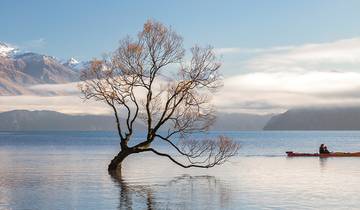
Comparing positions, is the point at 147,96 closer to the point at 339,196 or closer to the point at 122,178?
the point at 122,178

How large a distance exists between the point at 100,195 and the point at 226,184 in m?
12.6

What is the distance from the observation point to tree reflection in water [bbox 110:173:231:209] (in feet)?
119

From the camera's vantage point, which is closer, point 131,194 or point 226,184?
point 131,194

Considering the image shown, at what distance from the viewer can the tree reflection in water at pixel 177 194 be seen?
3622 cm

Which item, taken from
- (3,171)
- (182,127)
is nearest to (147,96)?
(182,127)

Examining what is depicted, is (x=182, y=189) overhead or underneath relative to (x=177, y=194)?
overhead

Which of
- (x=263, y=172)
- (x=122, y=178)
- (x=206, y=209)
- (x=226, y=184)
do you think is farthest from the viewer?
(x=263, y=172)

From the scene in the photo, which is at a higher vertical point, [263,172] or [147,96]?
[147,96]

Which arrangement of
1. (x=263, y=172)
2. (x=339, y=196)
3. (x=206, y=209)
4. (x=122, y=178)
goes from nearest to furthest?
(x=206, y=209) → (x=339, y=196) → (x=122, y=178) → (x=263, y=172)

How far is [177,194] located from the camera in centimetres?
4147

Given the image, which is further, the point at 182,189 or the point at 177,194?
the point at 182,189

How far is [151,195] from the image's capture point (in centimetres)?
4078

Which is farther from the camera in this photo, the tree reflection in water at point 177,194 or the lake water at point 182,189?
the lake water at point 182,189

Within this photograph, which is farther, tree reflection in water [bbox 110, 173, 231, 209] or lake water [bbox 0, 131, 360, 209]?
lake water [bbox 0, 131, 360, 209]
